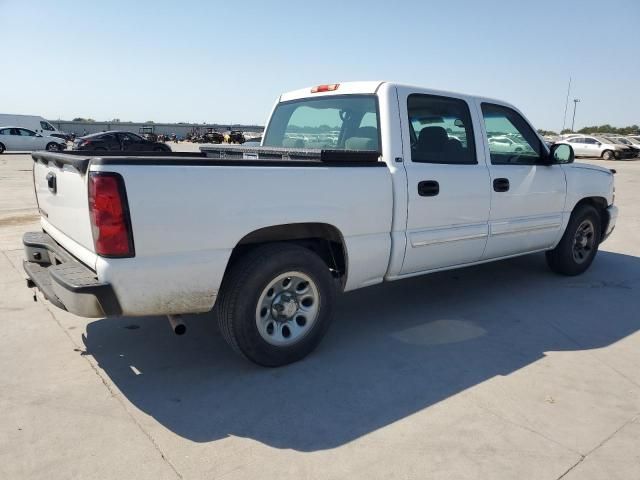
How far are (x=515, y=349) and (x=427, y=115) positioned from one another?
77.9 inches

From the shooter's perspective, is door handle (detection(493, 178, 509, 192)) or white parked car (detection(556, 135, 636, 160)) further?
white parked car (detection(556, 135, 636, 160))

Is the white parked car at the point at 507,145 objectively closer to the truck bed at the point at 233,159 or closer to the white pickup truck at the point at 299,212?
the white pickup truck at the point at 299,212

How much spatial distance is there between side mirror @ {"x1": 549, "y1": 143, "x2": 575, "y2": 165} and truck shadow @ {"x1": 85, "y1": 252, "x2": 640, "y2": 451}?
1.35m

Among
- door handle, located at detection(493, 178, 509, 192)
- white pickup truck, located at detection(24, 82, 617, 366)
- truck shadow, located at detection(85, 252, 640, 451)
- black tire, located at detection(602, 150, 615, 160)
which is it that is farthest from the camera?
black tire, located at detection(602, 150, 615, 160)

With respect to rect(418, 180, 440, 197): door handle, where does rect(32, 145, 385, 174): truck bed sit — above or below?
above

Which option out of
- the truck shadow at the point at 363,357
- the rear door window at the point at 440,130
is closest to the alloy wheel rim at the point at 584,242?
the truck shadow at the point at 363,357

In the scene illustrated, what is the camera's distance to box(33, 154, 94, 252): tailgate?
2865mm

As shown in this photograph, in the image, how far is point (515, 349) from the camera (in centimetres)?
385

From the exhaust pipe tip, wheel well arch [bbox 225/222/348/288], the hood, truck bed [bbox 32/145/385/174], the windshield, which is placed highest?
the windshield

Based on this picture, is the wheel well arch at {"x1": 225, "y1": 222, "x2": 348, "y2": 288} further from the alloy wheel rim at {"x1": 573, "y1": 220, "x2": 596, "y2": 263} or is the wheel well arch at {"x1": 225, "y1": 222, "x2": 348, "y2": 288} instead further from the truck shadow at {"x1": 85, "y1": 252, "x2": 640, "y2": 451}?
the alloy wheel rim at {"x1": 573, "y1": 220, "x2": 596, "y2": 263}

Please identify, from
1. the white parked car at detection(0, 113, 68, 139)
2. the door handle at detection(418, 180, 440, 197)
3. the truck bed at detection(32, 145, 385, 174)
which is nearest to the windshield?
the truck bed at detection(32, 145, 385, 174)

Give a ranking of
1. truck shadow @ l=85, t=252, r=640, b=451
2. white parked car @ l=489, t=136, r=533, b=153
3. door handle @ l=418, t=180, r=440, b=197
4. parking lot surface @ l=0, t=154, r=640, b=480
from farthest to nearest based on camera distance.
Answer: white parked car @ l=489, t=136, r=533, b=153
door handle @ l=418, t=180, r=440, b=197
truck shadow @ l=85, t=252, r=640, b=451
parking lot surface @ l=0, t=154, r=640, b=480

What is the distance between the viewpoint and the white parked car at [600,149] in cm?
3297

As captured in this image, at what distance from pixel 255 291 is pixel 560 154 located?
3607mm
